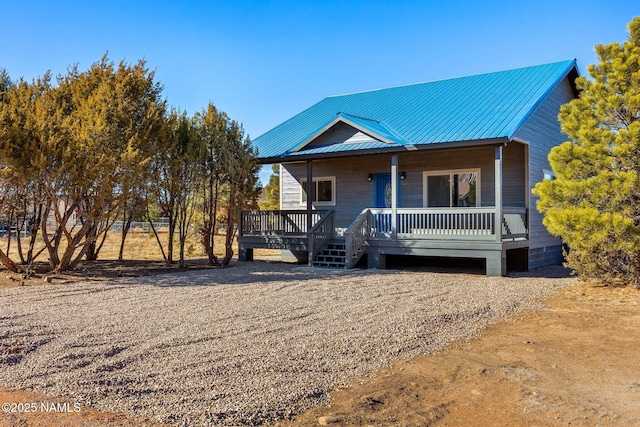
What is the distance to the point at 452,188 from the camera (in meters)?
16.3

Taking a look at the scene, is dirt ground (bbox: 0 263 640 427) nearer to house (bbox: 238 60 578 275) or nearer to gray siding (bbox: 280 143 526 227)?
house (bbox: 238 60 578 275)

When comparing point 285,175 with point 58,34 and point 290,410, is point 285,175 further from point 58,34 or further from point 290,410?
point 290,410

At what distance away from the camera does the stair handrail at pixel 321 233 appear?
15.5 meters

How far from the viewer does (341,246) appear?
15.9 metres

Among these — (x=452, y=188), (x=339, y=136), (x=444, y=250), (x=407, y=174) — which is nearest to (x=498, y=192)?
(x=444, y=250)

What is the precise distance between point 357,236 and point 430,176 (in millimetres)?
3575

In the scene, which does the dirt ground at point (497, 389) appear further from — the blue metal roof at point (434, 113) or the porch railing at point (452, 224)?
the blue metal roof at point (434, 113)

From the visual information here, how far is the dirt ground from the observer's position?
4055mm

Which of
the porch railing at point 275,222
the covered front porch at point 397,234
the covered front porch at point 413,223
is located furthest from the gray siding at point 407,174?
the porch railing at point 275,222

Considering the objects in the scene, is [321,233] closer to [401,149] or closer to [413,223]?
[413,223]

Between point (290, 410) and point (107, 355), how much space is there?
2.54 meters

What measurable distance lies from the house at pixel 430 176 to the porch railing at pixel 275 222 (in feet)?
0.12

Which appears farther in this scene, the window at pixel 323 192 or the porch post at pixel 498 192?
the window at pixel 323 192

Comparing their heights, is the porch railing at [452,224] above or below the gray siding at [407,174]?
below
